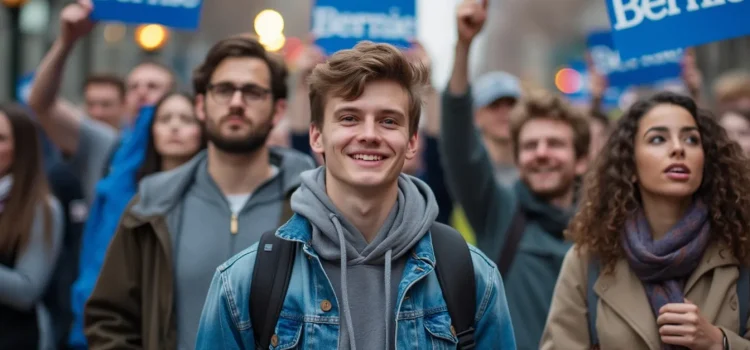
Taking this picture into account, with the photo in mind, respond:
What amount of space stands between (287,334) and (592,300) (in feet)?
5.71

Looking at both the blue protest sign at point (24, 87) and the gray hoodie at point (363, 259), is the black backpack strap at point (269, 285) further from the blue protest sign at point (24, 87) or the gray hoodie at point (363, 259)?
the blue protest sign at point (24, 87)

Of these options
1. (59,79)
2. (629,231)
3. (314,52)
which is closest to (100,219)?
(59,79)

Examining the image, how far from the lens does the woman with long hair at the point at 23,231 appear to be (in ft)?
21.7

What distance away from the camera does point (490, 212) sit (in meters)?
6.69

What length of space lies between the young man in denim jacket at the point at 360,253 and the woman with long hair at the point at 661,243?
1042mm

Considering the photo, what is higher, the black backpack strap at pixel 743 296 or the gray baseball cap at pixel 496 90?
the gray baseball cap at pixel 496 90

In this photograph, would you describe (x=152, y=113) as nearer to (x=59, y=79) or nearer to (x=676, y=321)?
(x=59, y=79)

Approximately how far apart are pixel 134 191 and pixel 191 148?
0.44 meters

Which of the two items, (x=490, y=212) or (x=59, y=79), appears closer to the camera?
(x=490, y=212)

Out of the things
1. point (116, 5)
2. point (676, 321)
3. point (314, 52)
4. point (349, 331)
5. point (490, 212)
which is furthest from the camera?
point (314, 52)

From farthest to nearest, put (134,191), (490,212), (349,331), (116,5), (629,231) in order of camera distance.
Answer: (116,5)
(134,191)
(490,212)
(629,231)
(349,331)

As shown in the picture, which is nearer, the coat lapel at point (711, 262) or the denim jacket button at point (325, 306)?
the denim jacket button at point (325, 306)

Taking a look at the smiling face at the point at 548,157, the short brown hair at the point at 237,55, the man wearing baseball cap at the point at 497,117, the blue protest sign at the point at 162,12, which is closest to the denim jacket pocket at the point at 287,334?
the short brown hair at the point at 237,55

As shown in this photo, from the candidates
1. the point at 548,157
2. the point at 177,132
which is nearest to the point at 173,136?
the point at 177,132
